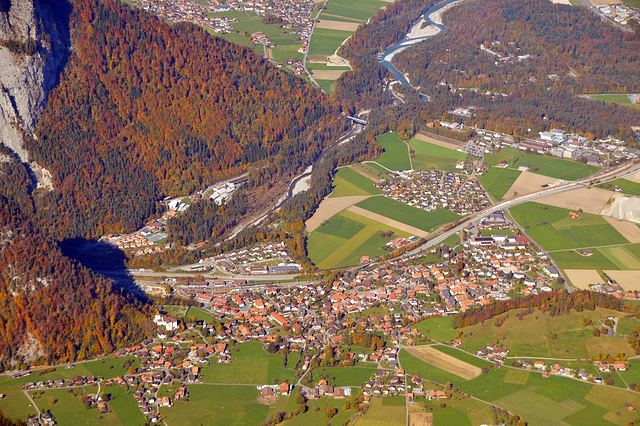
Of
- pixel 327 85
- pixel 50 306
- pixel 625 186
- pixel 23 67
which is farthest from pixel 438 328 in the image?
pixel 327 85

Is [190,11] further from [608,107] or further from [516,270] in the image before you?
[516,270]

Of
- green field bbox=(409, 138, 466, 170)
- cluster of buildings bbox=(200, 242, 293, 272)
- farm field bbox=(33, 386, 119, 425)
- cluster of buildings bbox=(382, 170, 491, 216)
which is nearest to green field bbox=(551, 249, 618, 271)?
cluster of buildings bbox=(382, 170, 491, 216)

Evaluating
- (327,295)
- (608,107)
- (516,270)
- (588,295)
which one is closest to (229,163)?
(327,295)

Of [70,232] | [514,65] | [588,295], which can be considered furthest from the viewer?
[514,65]

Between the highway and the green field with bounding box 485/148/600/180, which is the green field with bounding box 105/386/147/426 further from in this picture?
the green field with bounding box 485/148/600/180

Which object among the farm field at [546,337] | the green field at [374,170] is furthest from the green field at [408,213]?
the farm field at [546,337]

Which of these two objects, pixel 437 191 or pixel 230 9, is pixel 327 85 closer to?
pixel 230 9
